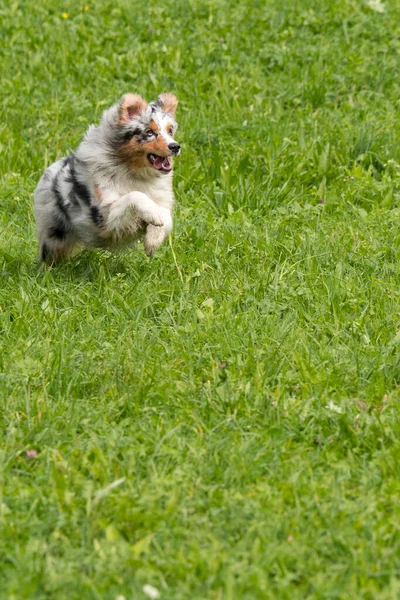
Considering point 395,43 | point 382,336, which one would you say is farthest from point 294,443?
point 395,43

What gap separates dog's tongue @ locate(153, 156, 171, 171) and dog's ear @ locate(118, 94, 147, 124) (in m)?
0.29

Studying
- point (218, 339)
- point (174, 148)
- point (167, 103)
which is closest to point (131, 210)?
point (174, 148)

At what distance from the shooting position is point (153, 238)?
5.88 meters

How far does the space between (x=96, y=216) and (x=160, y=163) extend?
493 mm

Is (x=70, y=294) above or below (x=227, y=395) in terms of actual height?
below

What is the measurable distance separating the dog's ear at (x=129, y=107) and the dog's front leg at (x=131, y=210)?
45 cm

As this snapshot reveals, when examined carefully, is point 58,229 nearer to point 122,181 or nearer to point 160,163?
→ point 122,181

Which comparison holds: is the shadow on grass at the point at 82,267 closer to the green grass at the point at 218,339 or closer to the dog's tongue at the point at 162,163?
the green grass at the point at 218,339

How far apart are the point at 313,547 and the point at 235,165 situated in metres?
4.28

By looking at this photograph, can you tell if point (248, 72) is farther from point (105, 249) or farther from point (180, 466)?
point (180, 466)

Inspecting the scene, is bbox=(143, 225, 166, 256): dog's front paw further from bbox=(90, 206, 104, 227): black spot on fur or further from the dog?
bbox=(90, 206, 104, 227): black spot on fur

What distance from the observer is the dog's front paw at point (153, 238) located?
587 centimetres

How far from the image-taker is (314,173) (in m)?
7.45

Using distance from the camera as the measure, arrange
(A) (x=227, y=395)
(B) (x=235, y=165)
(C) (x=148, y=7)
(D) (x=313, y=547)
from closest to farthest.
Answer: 1. (D) (x=313, y=547)
2. (A) (x=227, y=395)
3. (B) (x=235, y=165)
4. (C) (x=148, y=7)
